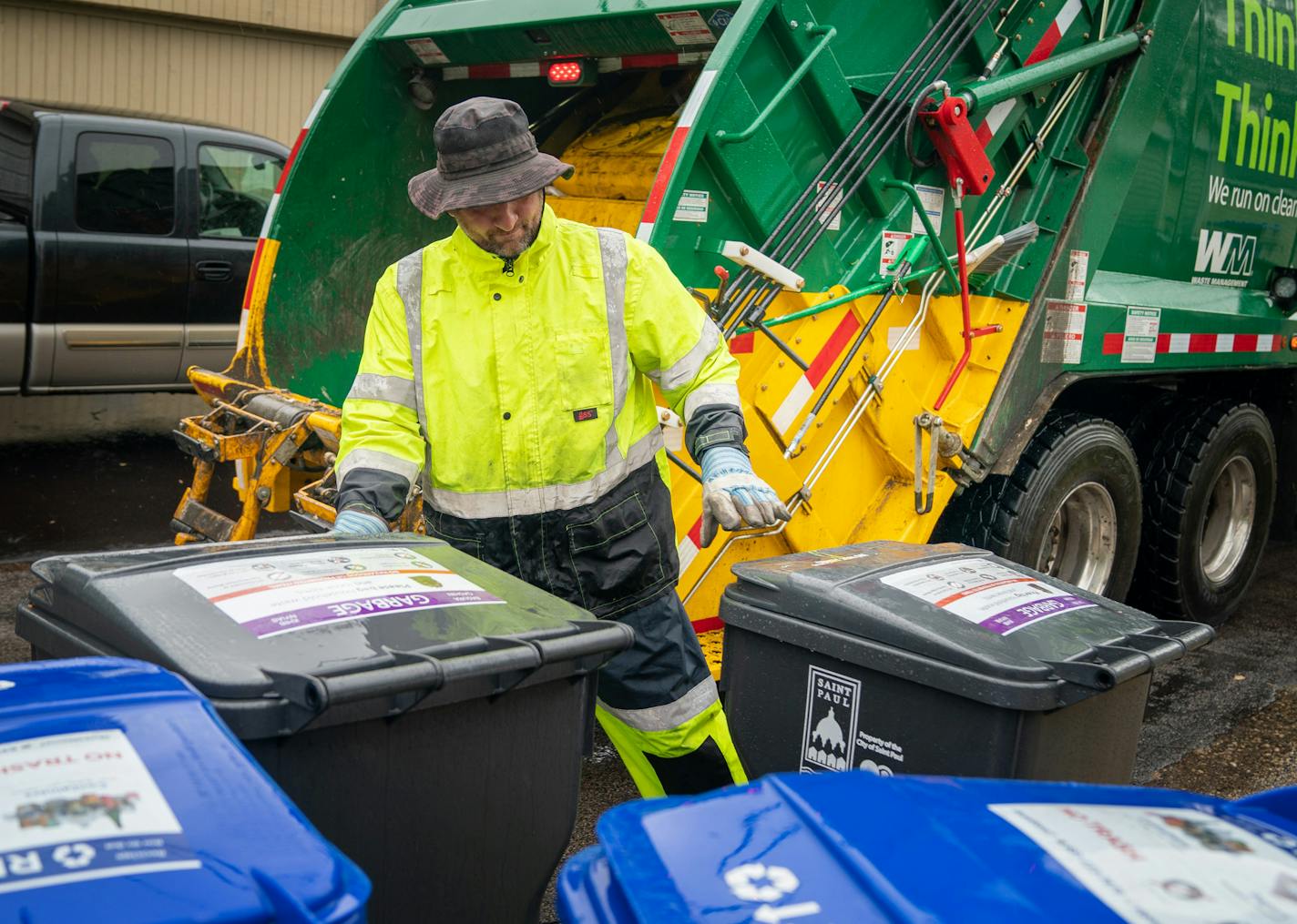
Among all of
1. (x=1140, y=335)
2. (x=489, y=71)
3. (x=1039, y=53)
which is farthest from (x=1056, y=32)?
(x=489, y=71)

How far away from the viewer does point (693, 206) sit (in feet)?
10.7

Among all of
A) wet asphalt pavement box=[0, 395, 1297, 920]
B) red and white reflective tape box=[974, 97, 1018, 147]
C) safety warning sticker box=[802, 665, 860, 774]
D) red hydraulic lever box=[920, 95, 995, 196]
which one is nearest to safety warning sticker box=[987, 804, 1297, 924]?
safety warning sticker box=[802, 665, 860, 774]

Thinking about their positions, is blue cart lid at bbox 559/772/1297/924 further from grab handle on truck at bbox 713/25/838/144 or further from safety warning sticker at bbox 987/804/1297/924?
grab handle on truck at bbox 713/25/838/144

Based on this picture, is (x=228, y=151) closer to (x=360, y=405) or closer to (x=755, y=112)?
(x=755, y=112)

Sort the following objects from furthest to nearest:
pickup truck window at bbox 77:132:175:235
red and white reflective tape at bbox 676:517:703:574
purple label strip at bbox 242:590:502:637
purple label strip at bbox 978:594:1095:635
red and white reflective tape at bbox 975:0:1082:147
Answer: pickup truck window at bbox 77:132:175:235 → red and white reflective tape at bbox 975:0:1082:147 → red and white reflective tape at bbox 676:517:703:574 → purple label strip at bbox 978:594:1095:635 → purple label strip at bbox 242:590:502:637

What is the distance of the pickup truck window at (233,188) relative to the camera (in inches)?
289

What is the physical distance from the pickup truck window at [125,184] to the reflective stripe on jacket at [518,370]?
4873 mm

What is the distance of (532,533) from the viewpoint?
2.73m

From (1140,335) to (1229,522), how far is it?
1.35 m

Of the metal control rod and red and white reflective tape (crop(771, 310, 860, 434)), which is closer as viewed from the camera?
the metal control rod

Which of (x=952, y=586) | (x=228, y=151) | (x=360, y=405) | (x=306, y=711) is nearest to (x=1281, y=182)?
(x=952, y=586)

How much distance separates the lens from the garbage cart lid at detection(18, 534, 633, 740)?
5.58 feet

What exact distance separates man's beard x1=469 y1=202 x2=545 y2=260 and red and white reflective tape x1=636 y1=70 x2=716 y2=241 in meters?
0.54

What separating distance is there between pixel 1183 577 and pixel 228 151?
5357mm
